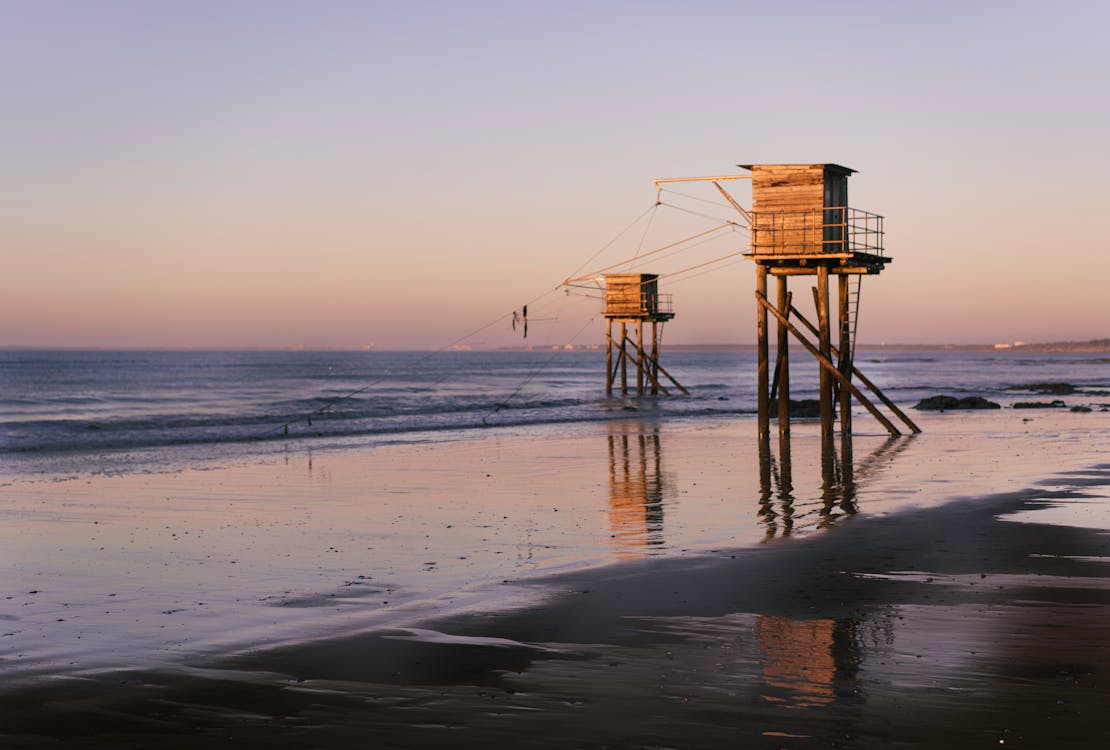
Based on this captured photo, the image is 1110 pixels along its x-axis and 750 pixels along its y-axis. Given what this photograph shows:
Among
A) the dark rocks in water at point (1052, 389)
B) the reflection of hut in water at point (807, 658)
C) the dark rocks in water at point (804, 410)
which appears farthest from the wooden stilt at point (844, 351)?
the dark rocks in water at point (1052, 389)

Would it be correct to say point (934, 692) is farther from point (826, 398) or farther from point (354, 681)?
point (826, 398)

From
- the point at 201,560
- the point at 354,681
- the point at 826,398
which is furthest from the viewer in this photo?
the point at 826,398

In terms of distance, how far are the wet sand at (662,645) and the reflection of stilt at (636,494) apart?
136 millimetres

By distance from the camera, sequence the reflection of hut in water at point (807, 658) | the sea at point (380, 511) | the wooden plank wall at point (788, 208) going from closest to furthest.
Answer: the reflection of hut in water at point (807, 658) < the sea at point (380, 511) < the wooden plank wall at point (788, 208)

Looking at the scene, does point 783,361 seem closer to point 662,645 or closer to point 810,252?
point 810,252

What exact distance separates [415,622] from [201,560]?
4.21 m

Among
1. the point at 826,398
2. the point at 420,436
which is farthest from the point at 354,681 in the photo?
the point at 420,436

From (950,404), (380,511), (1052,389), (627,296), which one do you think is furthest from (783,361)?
(1052,389)

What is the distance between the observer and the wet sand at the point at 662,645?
6.55 m

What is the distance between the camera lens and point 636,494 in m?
18.0

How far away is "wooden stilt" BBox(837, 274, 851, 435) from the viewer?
2841 centimetres

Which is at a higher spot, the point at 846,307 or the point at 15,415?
the point at 846,307

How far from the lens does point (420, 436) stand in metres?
35.2

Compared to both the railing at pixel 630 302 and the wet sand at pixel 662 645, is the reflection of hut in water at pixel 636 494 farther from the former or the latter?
the railing at pixel 630 302
